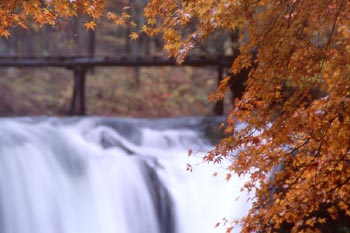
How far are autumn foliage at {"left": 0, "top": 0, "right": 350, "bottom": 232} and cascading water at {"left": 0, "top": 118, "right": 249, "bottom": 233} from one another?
12.8 feet

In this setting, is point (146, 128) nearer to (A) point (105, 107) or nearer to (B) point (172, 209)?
(B) point (172, 209)

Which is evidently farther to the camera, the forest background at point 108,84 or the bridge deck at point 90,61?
the forest background at point 108,84

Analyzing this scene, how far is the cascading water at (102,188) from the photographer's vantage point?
10109mm

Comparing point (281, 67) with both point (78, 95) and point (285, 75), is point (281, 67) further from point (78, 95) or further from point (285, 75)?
point (78, 95)

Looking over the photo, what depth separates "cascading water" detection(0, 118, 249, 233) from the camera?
1011 centimetres

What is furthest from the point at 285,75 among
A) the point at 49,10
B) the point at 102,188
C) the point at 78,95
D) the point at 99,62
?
the point at 78,95

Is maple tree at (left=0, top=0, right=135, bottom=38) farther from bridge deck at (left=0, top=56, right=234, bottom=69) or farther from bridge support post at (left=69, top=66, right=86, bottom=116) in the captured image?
bridge support post at (left=69, top=66, right=86, bottom=116)

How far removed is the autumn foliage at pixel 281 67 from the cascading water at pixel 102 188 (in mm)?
3911

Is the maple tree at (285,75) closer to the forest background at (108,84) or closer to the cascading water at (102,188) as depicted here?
the cascading water at (102,188)

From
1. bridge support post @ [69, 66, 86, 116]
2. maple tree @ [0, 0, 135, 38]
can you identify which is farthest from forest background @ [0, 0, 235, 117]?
maple tree @ [0, 0, 135, 38]

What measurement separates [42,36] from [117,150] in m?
15.0

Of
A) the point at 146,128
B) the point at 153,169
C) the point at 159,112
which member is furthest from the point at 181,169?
the point at 159,112

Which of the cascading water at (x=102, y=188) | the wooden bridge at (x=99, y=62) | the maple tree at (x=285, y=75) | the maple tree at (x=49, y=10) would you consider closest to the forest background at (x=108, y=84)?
the wooden bridge at (x=99, y=62)

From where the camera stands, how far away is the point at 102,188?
10.9m
